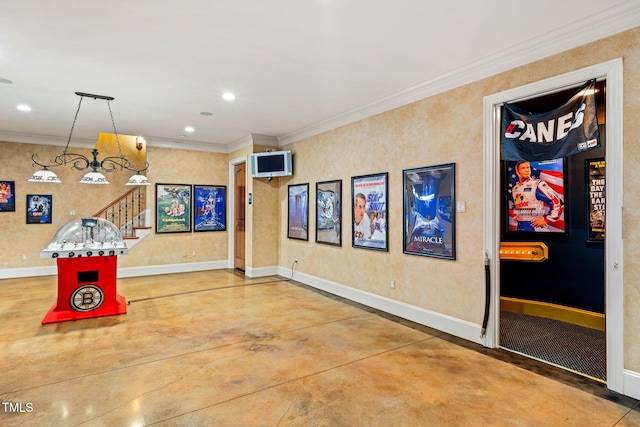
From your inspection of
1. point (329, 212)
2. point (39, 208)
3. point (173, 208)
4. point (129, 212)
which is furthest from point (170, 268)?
point (329, 212)

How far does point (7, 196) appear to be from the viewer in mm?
7367

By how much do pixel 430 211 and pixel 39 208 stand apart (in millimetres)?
8166

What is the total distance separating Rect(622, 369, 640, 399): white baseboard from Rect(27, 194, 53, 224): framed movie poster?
32.2 feet

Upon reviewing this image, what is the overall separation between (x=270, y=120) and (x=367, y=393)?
4.86 metres

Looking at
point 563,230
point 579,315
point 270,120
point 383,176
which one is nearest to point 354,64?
point 383,176

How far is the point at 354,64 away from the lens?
12.8ft

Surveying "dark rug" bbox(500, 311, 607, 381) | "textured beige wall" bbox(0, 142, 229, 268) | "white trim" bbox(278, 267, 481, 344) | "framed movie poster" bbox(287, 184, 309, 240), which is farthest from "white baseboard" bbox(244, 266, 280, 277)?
"dark rug" bbox(500, 311, 607, 381)

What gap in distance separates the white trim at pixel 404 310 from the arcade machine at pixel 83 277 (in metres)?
3.25

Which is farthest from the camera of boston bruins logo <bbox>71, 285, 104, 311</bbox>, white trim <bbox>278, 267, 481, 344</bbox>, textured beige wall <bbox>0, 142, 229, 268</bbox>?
textured beige wall <bbox>0, 142, 229, 268</bbox>

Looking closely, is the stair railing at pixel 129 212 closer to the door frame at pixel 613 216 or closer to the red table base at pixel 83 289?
the red table base at pixel 83 289

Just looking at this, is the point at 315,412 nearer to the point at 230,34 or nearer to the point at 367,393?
the point at 367,393

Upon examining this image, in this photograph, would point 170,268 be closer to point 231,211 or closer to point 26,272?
point 231,211

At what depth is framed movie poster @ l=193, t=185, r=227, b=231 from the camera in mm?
8500

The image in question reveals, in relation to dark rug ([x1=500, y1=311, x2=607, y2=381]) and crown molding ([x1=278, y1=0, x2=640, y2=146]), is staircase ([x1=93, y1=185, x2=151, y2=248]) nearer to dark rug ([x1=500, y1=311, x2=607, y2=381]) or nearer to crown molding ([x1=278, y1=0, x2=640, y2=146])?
crown molding ([x1=278, y1=0, x2=640, y2=146])
